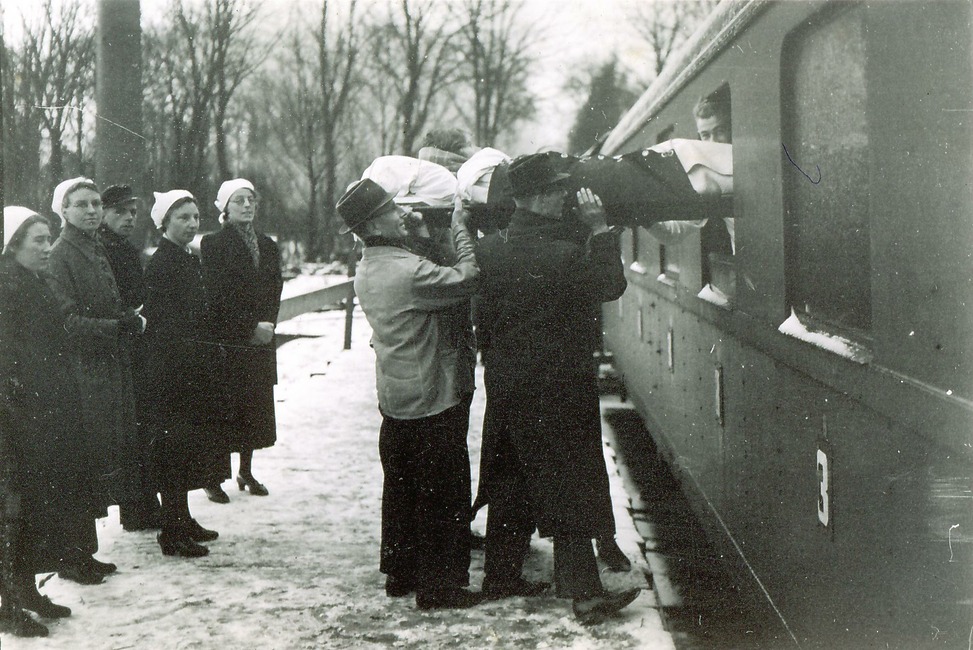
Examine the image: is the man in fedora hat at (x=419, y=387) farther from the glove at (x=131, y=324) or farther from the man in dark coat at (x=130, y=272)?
the man in dark coat at (x=130, y=272)

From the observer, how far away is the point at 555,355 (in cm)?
377

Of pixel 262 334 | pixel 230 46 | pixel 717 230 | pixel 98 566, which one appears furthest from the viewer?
pixel 230 46

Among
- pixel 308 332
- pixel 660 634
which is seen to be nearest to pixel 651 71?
pixel 308 332

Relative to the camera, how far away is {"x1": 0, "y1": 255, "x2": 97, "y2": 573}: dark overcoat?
3592mm

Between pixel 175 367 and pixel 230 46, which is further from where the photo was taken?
pixel 230 46

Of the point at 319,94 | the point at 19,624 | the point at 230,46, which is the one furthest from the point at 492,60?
the point at 19,624

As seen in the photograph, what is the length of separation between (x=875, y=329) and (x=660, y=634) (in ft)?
6.14

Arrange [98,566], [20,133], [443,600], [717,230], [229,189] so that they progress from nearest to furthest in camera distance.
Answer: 1. [443,600]
2. [98,566]
3. [717,230]
4. [20,133]
5. [229,189]

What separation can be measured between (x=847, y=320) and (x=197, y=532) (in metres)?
3.45

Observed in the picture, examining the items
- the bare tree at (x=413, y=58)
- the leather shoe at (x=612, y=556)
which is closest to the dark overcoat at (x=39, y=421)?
the leather shoe at (x=612, y=556)

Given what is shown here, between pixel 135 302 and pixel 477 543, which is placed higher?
pixel 135 302

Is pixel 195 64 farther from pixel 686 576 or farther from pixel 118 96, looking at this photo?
pixel 686 576

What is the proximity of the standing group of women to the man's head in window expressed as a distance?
2.46 meters

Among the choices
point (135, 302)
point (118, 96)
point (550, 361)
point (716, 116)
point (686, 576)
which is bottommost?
point (686, 576)
